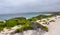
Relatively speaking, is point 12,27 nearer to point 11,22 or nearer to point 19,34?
point 11,22

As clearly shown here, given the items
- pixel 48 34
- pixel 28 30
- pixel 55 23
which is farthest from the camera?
pixel 55 23

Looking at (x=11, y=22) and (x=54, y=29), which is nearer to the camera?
(x=54, y=29)

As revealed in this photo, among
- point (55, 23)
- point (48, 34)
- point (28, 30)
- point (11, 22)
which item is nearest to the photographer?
point (48, 34)

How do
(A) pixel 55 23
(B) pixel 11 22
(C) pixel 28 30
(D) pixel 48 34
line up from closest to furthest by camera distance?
(D) pixel 48 34 → (C) pixel 28 30 → (A) pixel 55 23 → (B) pixel 11 22

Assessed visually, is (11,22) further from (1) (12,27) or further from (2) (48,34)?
(2) (48,34)

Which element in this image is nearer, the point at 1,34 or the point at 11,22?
the point at 1,34

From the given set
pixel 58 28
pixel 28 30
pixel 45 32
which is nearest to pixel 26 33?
pixel 28 30

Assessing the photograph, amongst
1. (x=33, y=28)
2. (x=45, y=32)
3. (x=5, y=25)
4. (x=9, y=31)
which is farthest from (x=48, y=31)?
(x=5, y=25)
